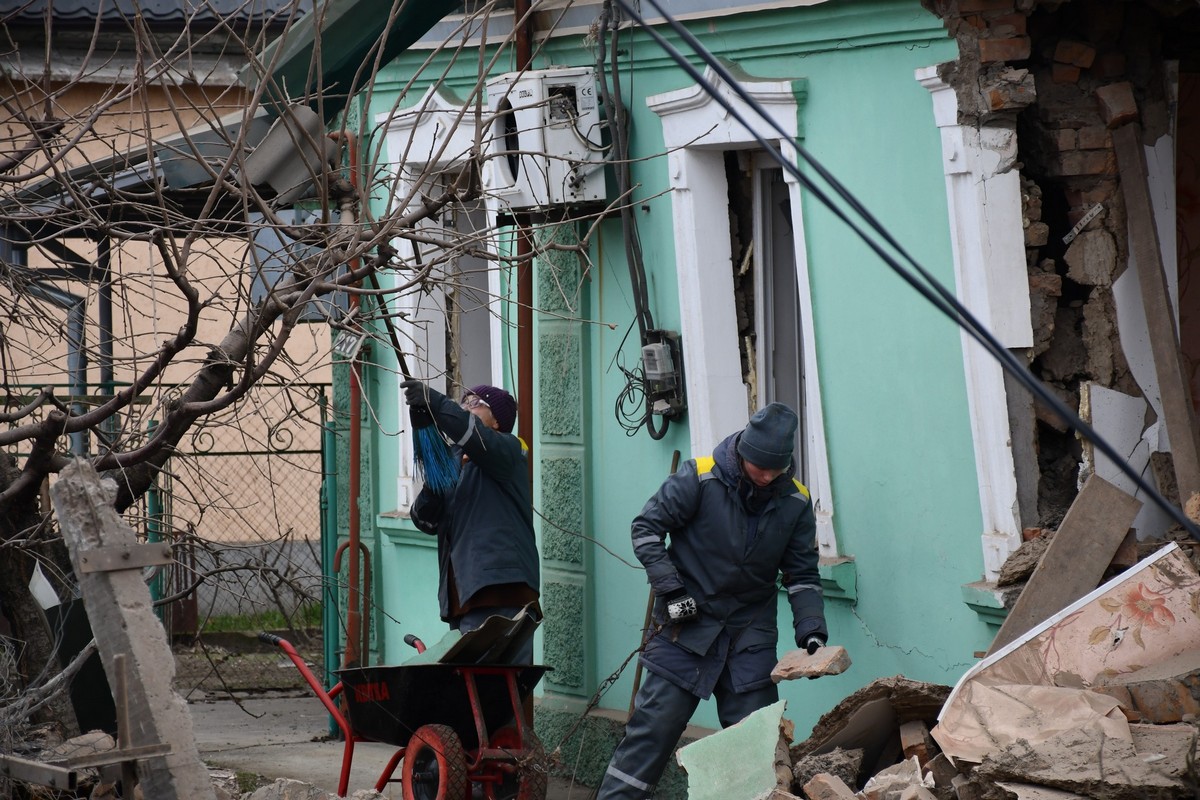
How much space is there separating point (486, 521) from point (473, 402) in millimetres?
582

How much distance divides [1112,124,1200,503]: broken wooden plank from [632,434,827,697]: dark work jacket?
1.49 meters

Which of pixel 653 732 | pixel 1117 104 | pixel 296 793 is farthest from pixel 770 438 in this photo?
pixel 296 793

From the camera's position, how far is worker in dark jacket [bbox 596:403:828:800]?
20.4 feet

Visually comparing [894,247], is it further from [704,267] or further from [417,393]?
[704,267]

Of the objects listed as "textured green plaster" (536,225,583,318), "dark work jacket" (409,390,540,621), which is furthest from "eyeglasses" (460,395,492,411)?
"textured green plaster" (536,225,583,318)

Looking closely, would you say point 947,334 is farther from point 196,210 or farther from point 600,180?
point 196,210

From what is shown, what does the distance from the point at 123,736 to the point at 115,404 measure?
152 cm

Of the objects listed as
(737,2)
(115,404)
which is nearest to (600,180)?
(737,2)

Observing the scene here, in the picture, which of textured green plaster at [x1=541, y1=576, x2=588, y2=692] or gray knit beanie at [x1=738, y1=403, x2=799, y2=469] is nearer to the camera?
gray knit beanie at [x1=738, y1=403, x2=799, y2=469]

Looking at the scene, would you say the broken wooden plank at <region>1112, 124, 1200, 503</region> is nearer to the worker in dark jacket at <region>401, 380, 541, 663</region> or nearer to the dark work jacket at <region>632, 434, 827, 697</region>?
the dark work jacket at <region>632, 434, 827, 697</region>

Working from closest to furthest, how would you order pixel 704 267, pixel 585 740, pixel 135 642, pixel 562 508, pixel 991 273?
pixel 135 642, pixel 991 273, pixel 704 267, pixel 585 740, pixel 562 508

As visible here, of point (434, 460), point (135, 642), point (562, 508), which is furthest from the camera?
point (562, 508)

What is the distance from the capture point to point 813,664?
18.7 ft

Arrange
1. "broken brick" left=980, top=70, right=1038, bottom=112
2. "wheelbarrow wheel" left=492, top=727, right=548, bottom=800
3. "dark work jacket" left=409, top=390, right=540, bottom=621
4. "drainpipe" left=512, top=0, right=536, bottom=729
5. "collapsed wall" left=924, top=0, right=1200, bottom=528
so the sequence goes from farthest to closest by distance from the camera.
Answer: "drainpipe" left=512, top=0, right=536, bottom=729 → "dark work jacket" left=409, top=390, right=540, bottom=621 → "wheelbarrow wheel" left=492, top=727, right=548, bottom=800 → "collapsed wall" left=924, top=0, right=1200, bottom=528 → "broken brick" left=980, top=70, right=1038, bottom=112
